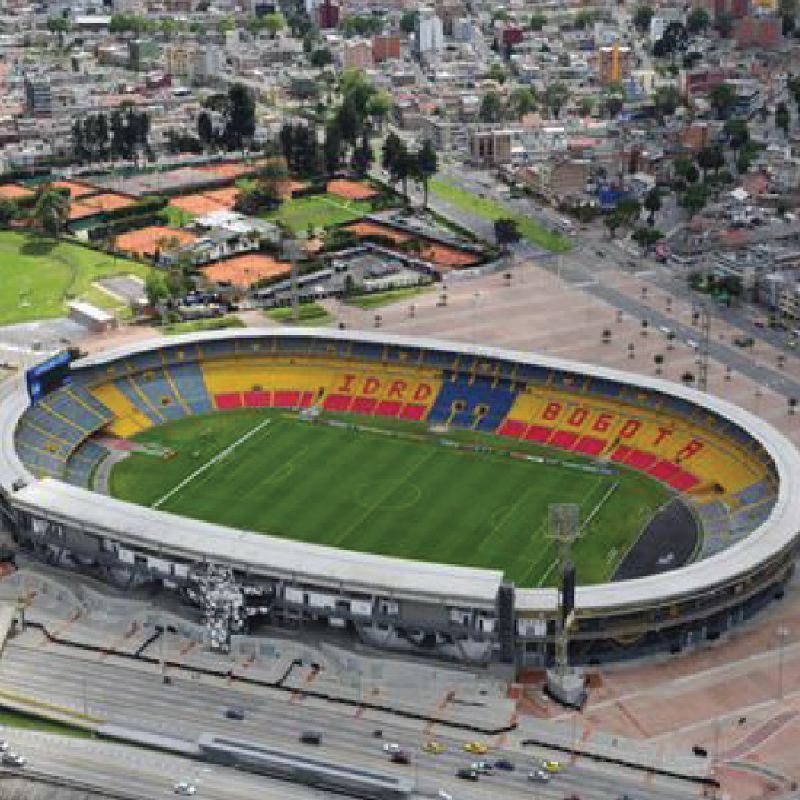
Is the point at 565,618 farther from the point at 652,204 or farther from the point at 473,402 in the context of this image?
the point at 652,204

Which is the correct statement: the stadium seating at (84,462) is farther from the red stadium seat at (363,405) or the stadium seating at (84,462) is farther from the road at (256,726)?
the road at (256,726)

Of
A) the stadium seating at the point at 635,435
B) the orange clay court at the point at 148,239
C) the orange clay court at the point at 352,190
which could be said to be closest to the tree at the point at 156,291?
the orange clay court at the point at 148,239

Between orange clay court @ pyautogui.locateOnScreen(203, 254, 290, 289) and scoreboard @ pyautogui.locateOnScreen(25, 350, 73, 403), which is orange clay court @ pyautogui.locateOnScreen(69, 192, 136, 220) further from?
scoreboard @ pyautogui.locateOnScreen(25, 350, 73, 403)

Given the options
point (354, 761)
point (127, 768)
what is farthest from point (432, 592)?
point (127, 768)

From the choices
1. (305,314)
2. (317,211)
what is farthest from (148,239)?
(305,314)

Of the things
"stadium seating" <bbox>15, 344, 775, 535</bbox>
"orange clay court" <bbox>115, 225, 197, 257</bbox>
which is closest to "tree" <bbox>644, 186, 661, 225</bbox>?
"orange clay court" <bbox>115, 225, 197, 257</bbox>

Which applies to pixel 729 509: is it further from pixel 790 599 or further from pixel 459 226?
pixel 459 226
